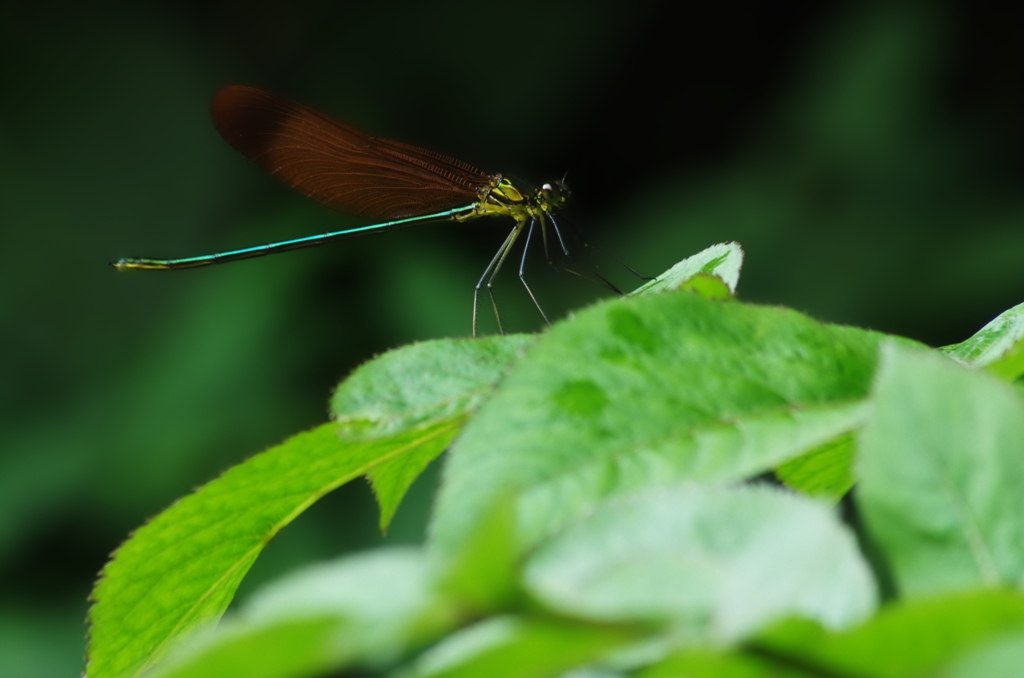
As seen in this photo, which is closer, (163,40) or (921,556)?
(921,556)

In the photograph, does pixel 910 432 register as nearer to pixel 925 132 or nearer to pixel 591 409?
pixel 591 409

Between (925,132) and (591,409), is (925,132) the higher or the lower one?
the higher one

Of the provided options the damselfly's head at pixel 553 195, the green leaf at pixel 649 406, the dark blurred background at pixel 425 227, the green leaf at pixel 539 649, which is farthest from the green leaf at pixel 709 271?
the dark blurred background at pixel 425 227

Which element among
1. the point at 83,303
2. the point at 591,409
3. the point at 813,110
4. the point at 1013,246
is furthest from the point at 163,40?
the point at 591,409

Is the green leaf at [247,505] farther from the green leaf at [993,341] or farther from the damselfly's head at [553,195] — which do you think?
the damselfly's head at [553,195]

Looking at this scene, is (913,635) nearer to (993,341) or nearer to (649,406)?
(649,406)

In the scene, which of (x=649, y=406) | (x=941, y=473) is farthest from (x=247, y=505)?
(x=941, y=473)

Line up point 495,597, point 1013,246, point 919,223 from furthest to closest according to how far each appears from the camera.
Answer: point 919,223 → point 1013,246 → point 495,597
